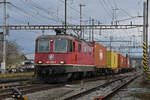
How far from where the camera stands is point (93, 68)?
24.9 meters

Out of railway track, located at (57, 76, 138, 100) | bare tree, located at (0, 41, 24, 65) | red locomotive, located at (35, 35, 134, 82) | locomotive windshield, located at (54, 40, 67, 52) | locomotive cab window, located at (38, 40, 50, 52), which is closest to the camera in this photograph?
railway track, located at (57, 76, 138, 100)

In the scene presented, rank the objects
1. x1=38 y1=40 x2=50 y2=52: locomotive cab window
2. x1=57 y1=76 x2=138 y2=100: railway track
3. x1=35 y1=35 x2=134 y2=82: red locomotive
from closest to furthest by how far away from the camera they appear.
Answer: x1=57 y1=76 x2=138 y2=100: railway track, x1=35 y1=35 x2=134 y2=82: red locomotive, x1=38 y1=40 x2=50 y2=52: locomotive cab window

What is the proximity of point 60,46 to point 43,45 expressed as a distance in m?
1.28

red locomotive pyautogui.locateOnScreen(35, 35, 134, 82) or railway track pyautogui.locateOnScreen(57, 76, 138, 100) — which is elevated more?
red locomotive pyautogui.locateOnScreen(35, 35, 134, 82)

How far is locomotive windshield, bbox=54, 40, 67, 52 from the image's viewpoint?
18138mm

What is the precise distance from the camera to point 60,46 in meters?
18.2

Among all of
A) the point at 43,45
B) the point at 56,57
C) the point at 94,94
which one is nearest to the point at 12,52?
the point at 43,45

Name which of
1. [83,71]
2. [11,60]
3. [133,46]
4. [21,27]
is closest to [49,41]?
[83,71]

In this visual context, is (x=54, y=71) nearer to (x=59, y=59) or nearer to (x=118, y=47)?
(x=59, y=59)

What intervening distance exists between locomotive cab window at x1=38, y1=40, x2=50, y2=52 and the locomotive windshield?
574 mm

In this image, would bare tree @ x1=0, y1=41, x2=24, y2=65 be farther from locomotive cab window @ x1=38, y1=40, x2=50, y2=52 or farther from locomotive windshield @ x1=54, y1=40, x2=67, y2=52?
locomotive windshield @ x1=54, y1=40, x2=67, y2=52

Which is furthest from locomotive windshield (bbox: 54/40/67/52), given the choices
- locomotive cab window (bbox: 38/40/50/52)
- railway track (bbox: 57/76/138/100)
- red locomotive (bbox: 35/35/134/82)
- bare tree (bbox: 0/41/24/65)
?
bare tree (bbox: 0/41/24/65)

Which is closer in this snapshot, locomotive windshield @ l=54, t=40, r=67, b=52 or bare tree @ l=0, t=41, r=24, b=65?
locomotive windshield @ l=54, t=40, r=67, b=52

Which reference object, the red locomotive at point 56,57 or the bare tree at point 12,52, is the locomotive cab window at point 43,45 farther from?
Answer: the bare tree at point 12,52
